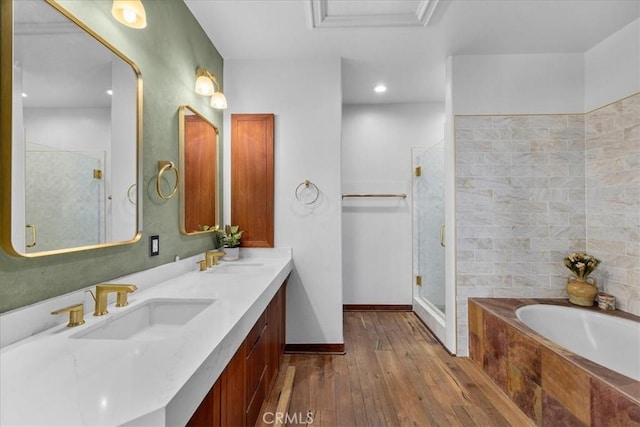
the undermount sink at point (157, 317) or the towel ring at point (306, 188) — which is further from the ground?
the towel ring at point (306, 188)

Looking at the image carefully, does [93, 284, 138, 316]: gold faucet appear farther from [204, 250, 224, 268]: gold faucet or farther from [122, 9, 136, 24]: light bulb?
[122, 9, 136, 24]: light bulb

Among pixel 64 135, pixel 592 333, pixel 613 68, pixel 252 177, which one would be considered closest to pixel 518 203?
pixel 592 333

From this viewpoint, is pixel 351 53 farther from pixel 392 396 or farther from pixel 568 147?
pixel 392 396

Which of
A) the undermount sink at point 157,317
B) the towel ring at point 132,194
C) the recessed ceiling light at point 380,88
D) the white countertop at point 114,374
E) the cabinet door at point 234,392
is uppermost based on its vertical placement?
the recessed ceiling light at point 380,88

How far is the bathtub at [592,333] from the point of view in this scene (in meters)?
1.87

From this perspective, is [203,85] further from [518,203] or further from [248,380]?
[518,203]

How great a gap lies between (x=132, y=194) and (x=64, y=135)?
0.38 m

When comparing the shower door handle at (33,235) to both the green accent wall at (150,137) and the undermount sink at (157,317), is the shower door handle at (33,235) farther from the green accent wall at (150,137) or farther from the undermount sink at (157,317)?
the undermount sink at (157,317)

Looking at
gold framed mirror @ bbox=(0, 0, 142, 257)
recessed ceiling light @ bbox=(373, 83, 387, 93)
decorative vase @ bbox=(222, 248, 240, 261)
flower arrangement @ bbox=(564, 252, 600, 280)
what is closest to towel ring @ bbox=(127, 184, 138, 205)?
gold framed mirror @ bbox=(0, 0, 142, 257)

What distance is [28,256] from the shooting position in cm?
89

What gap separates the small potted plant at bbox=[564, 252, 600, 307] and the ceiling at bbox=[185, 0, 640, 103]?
1.70 m

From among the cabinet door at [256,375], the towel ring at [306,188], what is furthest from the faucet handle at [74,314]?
the towel ring at [306,188]

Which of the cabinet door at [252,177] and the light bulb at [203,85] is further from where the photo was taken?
the cabinet door at [252,177]

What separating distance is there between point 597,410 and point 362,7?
254 cm
